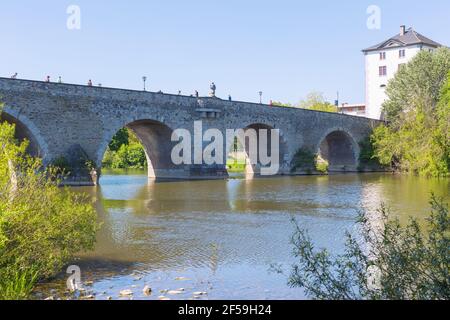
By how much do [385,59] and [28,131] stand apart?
41511mm

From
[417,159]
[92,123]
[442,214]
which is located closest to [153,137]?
[92,123]

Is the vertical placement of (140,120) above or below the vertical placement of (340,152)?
above

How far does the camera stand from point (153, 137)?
101 ft

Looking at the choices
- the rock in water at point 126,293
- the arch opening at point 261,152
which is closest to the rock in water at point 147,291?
the rock in water at point 126,293

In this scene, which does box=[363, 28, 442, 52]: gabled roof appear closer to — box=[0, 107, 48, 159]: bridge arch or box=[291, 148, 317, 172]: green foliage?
box=[291, 148, 317, 172]: green foliage

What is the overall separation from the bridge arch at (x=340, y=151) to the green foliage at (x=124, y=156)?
1664 cm

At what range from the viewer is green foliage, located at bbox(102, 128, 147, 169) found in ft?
172

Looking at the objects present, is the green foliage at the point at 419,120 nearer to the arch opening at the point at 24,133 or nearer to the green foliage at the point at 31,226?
the arch opening at the point at 24,133

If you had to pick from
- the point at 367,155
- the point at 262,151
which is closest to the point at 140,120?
the point at 262,151

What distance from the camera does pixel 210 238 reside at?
10797mm

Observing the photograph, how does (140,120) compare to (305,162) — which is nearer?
(140,120)

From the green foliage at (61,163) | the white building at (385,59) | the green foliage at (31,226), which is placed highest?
the white building at (385,59)

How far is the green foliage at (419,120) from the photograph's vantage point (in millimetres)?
32750

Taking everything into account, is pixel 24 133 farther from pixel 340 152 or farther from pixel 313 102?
pixel 313 102
